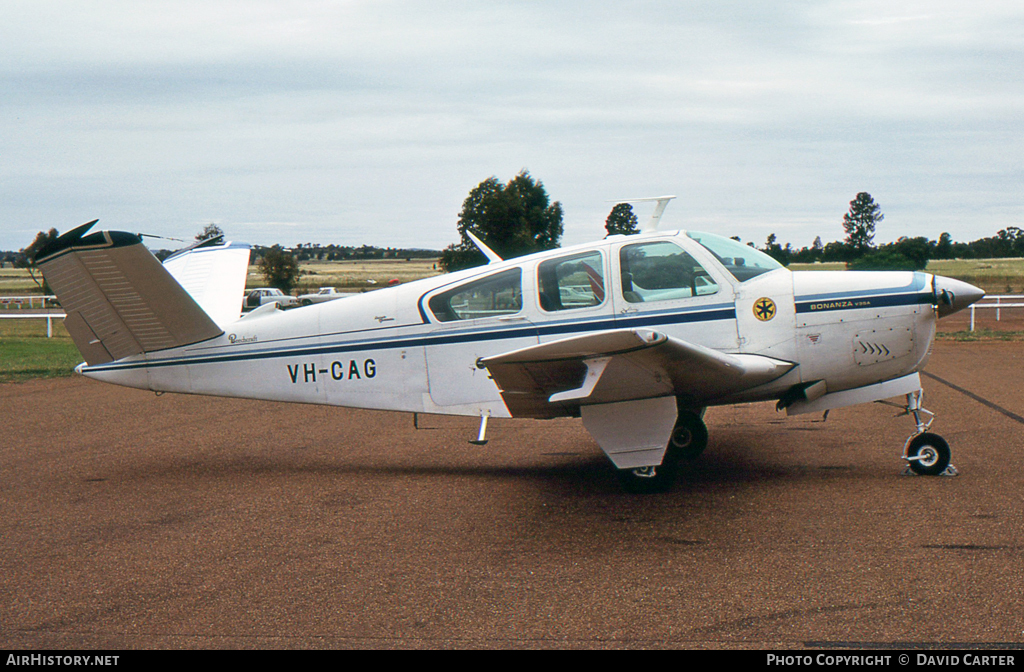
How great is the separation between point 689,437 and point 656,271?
2.01 metres

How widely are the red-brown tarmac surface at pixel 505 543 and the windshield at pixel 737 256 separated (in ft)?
6.12

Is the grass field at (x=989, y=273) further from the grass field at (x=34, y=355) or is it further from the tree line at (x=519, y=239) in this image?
the grass field at (x=34, y=355)

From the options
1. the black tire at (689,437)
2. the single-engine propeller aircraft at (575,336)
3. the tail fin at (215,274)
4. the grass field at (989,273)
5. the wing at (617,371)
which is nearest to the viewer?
the wing at (617,371)

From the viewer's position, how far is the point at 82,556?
→ 5.45 meters

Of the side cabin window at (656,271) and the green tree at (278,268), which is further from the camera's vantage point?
the green tree at (278,268)

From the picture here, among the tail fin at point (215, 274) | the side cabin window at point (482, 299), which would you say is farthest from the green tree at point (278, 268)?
the side cabin window at point (482, 299)

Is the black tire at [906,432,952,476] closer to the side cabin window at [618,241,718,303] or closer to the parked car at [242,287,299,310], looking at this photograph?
the side cabin window at [618,241,718,303]

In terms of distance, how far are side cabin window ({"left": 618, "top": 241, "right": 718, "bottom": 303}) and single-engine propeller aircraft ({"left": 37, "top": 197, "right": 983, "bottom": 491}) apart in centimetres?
1

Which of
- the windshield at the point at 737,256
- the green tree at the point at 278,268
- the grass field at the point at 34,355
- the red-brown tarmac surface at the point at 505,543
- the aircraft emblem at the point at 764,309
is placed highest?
the green tree at the point at 278,268

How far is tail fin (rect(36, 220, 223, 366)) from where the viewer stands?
752cm

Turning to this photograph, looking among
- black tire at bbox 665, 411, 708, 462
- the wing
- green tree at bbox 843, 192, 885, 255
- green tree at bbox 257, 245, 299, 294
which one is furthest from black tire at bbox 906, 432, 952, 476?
green tree at bbox 843, 192, 885, 255

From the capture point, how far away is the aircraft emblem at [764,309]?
22.5ft

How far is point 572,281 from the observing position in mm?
7113

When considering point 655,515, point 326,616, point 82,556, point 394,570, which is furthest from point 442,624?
point 82,556
